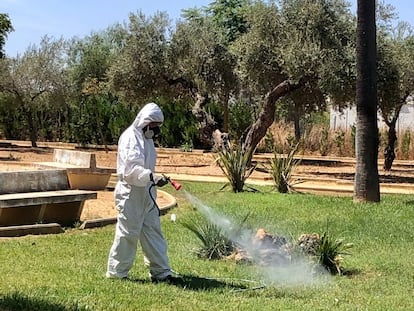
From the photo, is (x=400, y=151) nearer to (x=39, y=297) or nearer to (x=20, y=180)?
(x=20, y=180)

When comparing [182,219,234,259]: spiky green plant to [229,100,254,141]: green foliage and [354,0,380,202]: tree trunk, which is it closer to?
[354,0,380,202]: tree trunk

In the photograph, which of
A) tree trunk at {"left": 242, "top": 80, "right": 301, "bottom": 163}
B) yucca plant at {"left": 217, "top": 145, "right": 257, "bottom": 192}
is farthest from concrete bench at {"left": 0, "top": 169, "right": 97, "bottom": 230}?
tree trunk at {"left": 242, "top": 80, "right": 301, "bottom": 163}

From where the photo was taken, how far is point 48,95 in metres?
30.2

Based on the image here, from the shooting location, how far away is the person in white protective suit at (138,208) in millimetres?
6473

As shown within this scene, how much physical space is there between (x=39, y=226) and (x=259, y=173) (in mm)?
12178

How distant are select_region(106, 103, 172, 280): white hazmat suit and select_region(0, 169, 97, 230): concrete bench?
130 inches

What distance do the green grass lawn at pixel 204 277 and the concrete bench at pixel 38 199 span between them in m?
0.62

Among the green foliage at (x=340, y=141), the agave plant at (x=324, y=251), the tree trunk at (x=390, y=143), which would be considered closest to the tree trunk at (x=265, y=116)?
the tree trunk at (x=390, y=143)

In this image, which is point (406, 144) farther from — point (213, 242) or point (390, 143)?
point (213, 242)

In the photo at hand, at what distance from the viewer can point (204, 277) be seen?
6.98 m

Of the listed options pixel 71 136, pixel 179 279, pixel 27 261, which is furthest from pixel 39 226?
pixel 71 136

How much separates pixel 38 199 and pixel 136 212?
142 inches

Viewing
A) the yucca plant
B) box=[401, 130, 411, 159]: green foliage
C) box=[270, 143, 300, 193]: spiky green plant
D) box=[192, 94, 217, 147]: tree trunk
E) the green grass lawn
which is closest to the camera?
the green grass lawn

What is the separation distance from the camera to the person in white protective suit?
647cm
